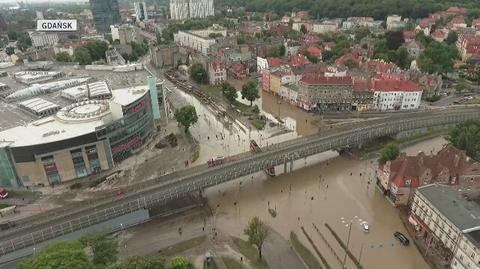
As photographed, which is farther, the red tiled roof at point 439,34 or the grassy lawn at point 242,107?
the red tiled roof at point 439,34

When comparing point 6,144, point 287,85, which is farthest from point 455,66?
point 6,144

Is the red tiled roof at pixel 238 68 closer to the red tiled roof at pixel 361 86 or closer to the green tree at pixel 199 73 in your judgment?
the green tree at pixel 199 73

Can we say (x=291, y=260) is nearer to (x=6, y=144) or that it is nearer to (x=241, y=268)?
(x=241, y=268)

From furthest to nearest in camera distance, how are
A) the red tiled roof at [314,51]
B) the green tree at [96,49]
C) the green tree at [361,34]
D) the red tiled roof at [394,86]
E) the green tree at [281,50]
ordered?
the green tree at [361,34] → the green tree at [96,49] → the green tree at [281,50] → the red tiled roof at [314,51] → the red tiled roof at [394,86]

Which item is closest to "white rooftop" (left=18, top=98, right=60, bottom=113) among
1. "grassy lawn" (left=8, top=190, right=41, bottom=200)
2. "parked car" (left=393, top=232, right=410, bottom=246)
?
"grassy lawn" (left=8, top=190, right=41, bottom=200)

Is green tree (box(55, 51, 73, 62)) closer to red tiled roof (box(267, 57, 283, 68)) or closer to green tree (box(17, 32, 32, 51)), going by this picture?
green tree (box(17, 32, 32, 51))

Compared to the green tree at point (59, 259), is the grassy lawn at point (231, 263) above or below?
below

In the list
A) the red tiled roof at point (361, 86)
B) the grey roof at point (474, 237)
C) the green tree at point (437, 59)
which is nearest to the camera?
the grey roof at point (474, 237)

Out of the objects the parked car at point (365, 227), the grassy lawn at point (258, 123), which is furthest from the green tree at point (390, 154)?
the grassy lawn at point (258, 123)
